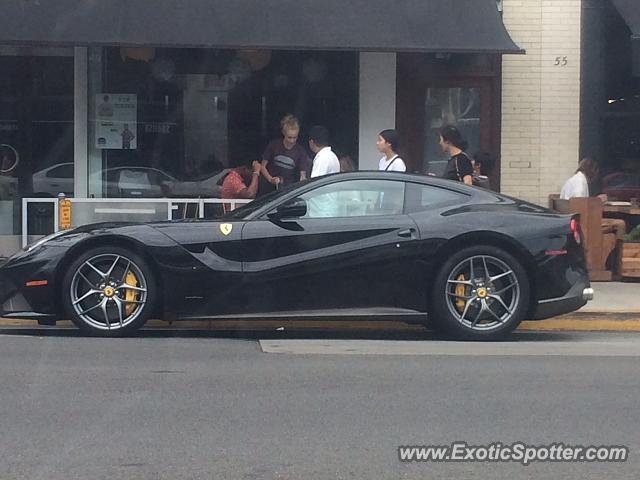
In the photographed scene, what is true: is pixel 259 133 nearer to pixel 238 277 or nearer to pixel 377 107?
pixel 377 107

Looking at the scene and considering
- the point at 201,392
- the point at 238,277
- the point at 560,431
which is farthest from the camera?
the point at 238,277

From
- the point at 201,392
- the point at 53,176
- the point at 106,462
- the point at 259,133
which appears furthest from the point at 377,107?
the point at 106,462

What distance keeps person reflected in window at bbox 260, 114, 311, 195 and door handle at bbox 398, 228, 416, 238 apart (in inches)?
166

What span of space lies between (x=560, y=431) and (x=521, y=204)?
139 inches

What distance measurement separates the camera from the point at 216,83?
14.4m

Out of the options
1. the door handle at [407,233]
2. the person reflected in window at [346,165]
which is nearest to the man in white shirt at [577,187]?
the person reflected in window at [346,165]

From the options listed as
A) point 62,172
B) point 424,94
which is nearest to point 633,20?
point 424,94

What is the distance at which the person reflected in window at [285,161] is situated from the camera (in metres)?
13.4

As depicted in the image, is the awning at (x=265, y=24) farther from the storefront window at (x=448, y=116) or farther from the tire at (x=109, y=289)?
the tire at (x=109, y=289)

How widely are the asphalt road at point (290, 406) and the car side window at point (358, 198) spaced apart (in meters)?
1.05

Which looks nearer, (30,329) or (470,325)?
(470,325)

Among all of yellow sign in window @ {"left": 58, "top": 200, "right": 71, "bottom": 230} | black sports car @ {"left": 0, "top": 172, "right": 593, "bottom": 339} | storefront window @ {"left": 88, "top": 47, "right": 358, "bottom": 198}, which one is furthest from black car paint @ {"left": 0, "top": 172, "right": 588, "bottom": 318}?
storefront window @ {"left": 88, "top": 47, "right": 358, "bottom": 198}

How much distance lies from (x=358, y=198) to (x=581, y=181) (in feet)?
16.5

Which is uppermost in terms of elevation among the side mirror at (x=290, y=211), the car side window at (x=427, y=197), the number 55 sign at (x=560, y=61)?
the number 55 sign at (x=560, y=61)
